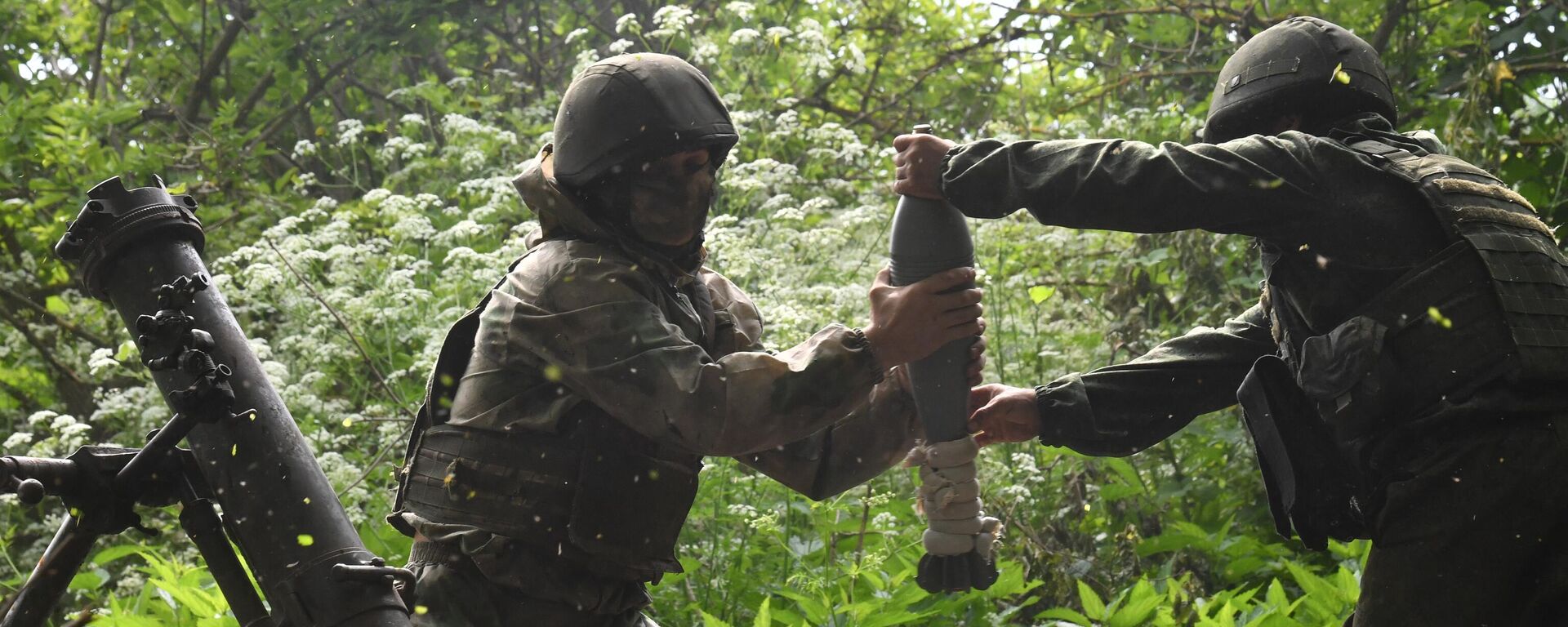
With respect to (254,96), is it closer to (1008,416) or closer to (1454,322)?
(1008,416)

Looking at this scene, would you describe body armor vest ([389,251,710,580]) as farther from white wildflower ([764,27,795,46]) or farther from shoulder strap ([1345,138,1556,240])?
white wildflower ([764,27,795,46])

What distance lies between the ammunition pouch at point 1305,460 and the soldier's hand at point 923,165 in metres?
0.85

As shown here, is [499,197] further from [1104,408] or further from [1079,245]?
[1104,408]

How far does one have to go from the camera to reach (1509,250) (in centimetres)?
301

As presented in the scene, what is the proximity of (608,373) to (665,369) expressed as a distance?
0.37ft

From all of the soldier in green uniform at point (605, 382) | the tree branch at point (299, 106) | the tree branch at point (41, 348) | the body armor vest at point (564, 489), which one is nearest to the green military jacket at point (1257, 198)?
the soldier in green uniform at point (605, 382)

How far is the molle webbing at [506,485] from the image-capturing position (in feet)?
9.37

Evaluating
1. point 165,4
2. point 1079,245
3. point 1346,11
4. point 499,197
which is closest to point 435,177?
point 499,197

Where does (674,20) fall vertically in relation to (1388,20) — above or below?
above

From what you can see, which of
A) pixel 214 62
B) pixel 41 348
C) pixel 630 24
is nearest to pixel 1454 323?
pixel 630 24

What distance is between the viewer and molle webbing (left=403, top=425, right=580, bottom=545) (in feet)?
9.37

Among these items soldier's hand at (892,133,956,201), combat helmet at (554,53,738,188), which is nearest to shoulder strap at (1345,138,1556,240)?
soldier's hand at (892,133,956,201)

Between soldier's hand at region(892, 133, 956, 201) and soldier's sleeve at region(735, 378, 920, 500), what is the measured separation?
0.48m

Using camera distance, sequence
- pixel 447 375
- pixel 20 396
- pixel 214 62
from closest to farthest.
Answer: pixel 447 375 < pixel 20 396 < pixel 214 62
